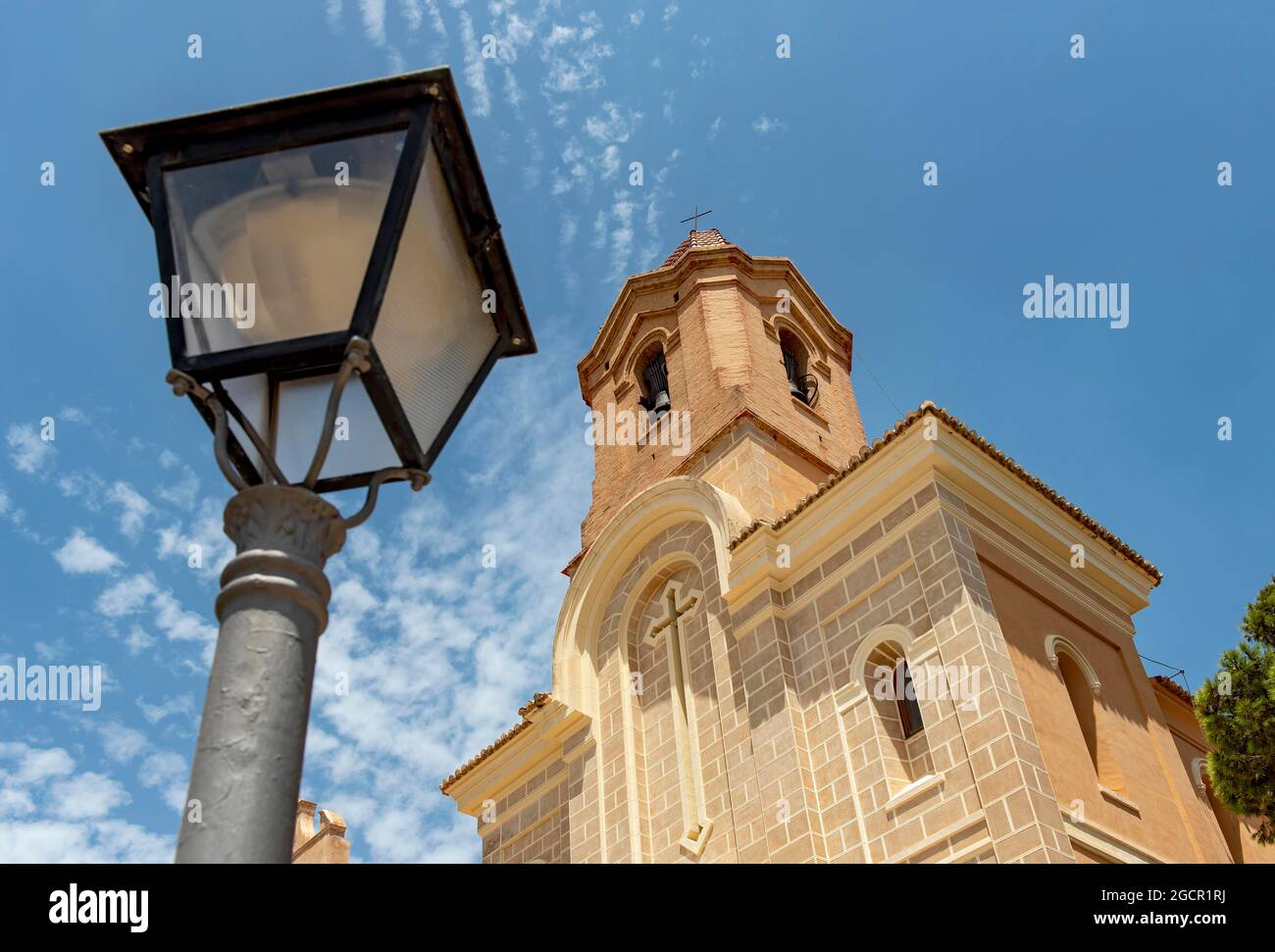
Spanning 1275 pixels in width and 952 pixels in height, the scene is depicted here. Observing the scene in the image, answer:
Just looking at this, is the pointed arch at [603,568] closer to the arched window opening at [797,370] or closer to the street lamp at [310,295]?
the arched window opening at [797,370]

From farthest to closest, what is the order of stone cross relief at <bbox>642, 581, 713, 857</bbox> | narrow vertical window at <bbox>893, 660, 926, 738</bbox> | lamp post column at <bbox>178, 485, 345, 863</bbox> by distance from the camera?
stone cross relief at <bbox>642, 581, 713, 857</bbox> → narrow vertical window at <bbox>893, 660, 926, 738</bbox> → lamp post column at <bbox>178, 485, 345, 863</bbox>

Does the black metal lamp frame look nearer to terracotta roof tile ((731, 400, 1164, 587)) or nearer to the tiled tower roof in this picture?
terracotta roof tile ((731, 400, 1164, 587))

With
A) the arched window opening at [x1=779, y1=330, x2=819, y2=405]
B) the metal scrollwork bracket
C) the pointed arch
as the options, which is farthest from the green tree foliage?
the metal scrollwork bracket

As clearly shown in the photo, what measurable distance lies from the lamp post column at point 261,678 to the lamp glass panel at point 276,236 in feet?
1.41

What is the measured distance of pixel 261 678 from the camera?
6.59ft

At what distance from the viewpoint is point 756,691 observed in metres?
11.6

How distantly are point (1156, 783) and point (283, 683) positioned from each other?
1110 centimetres

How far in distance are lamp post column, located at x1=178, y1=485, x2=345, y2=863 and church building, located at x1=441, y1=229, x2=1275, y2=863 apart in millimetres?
7781

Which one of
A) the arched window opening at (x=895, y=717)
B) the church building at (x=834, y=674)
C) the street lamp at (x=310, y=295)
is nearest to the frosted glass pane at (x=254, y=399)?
the street lamp at (x=310, y=295)

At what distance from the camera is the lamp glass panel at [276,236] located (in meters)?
2.43

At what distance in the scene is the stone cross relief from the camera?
38.0ft

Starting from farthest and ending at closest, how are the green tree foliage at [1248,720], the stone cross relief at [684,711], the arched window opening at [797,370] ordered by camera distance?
the arched window opening at [797,370], the stone cross relief at [684,711], the green tree foliage at [1248,720]

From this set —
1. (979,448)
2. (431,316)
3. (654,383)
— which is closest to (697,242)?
(654,383)
